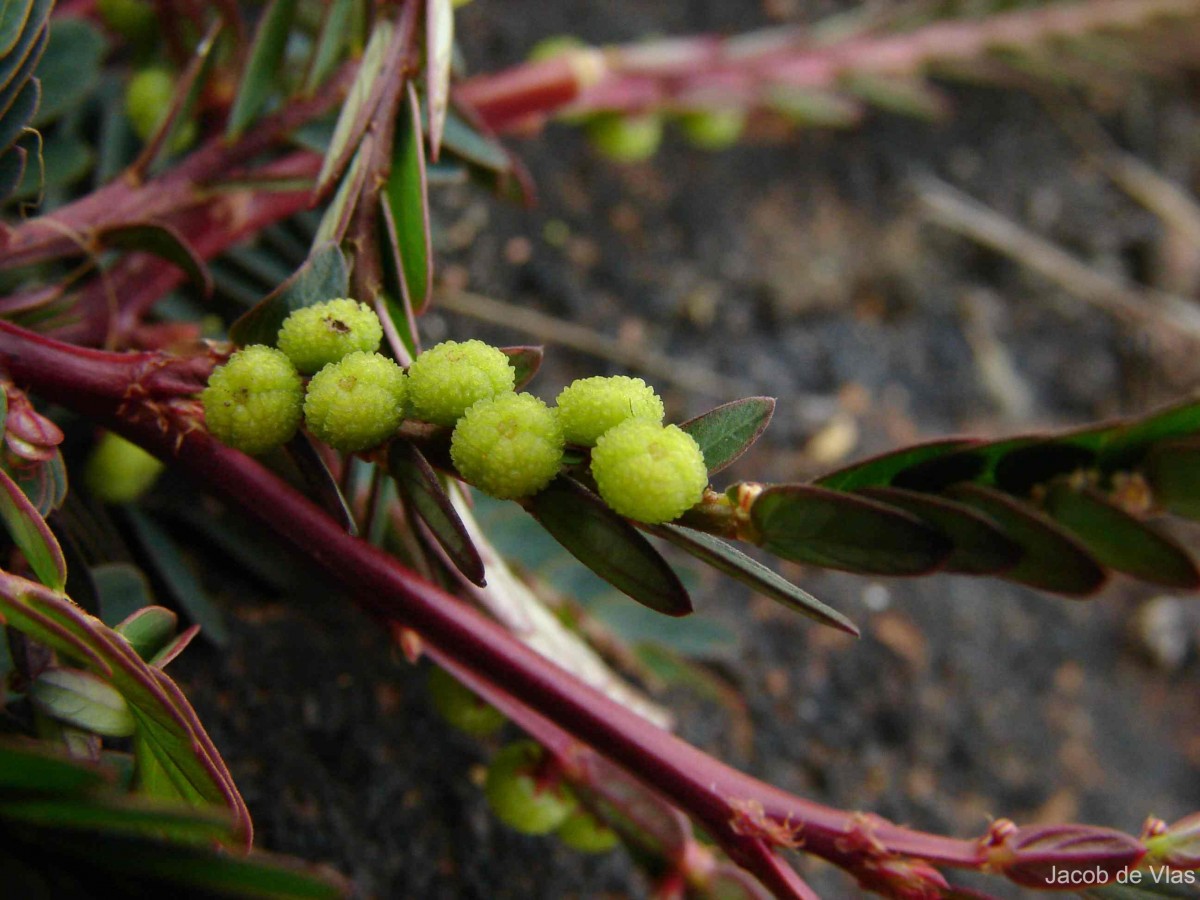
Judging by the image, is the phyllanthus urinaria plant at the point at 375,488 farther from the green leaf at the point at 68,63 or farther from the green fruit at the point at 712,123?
the green fruit at the point at 712,123

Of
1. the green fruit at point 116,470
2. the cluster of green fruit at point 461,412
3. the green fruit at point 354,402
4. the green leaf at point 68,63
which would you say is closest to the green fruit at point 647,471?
the cluster of green fruit at point 461,412

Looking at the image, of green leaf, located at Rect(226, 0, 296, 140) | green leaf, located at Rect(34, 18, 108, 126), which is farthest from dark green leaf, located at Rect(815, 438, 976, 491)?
green leaf, located at Rect(34, 18, 108, 126)

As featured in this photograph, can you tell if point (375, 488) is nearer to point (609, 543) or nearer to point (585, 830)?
point (609, 543)

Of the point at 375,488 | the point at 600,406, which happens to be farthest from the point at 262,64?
the point at 600,406

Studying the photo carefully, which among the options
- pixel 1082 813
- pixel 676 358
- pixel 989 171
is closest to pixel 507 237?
pixel 676 358

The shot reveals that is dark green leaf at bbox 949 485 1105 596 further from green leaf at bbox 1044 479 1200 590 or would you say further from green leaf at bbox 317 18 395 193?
green leaf at bbox 317 18 395 193
